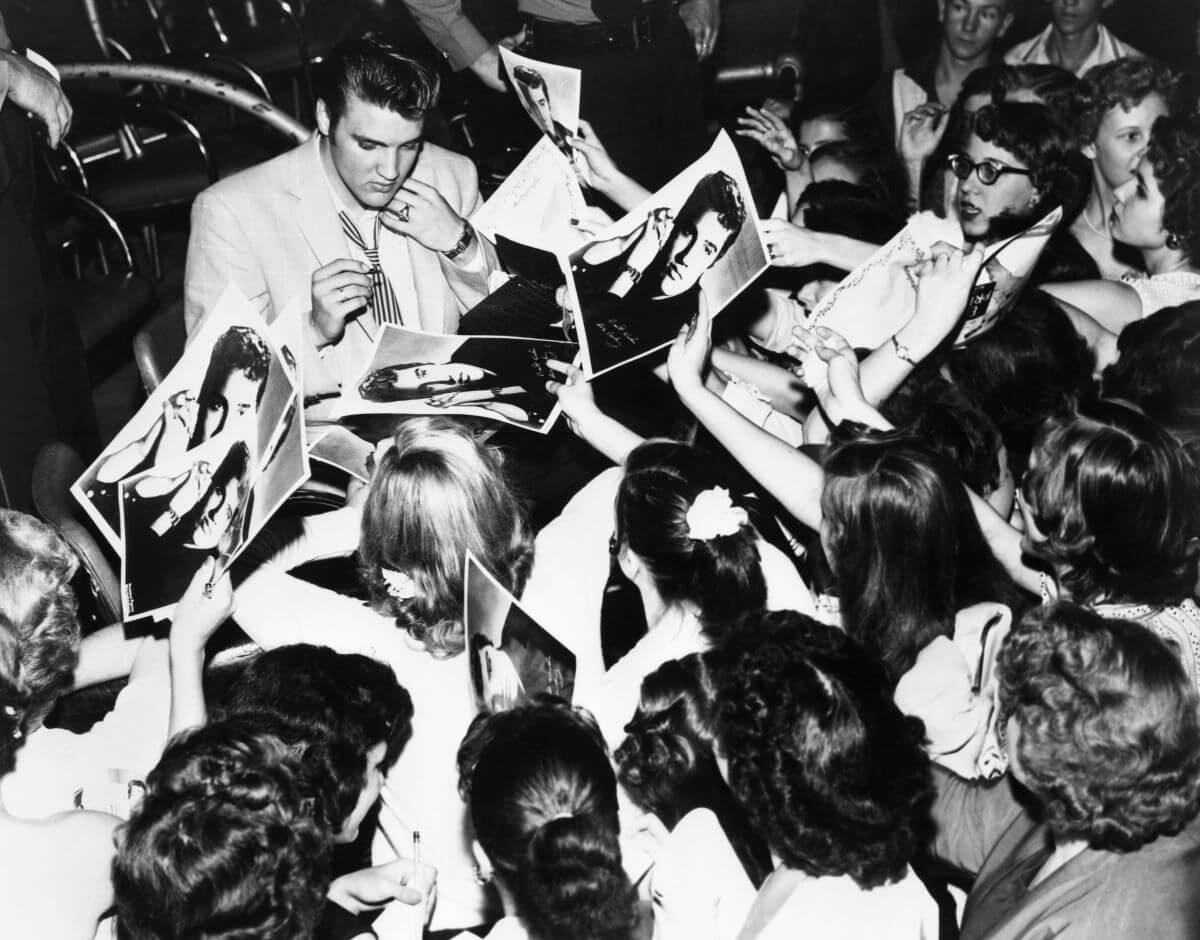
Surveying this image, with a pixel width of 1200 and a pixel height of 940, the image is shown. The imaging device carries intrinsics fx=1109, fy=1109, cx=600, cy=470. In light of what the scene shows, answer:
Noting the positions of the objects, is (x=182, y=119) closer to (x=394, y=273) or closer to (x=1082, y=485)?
(x=394, y=273)

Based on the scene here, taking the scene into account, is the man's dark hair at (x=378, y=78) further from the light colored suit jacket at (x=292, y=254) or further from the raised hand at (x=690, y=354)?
the raised hand at (x=690, y=354)

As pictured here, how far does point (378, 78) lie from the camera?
7.77 feet

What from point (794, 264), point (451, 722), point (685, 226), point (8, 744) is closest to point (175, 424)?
point (8, 744)

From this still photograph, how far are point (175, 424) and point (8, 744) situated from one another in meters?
0.58

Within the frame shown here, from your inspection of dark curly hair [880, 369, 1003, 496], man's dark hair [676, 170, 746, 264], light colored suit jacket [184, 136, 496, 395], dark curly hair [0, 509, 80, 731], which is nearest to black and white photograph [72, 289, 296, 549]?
dark curly hair [0, 509, 80, 731]

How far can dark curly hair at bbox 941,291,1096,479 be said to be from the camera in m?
2.38

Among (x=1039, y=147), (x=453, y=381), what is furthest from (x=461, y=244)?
(x=1039, y=147)

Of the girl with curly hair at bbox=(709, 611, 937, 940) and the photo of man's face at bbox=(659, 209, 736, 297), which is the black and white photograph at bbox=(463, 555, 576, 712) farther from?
the photo of man's face at bbox=(659, 209, 736, 297)

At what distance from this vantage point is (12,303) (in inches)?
92.5

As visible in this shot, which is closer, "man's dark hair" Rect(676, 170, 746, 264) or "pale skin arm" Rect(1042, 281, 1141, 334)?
"man's dark hair" Rect(676, 170, 746, 264)

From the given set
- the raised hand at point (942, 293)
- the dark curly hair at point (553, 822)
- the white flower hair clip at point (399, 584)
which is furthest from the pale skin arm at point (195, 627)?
the raised hand at point (942, 293)

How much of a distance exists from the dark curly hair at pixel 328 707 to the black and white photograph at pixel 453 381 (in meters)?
0.65

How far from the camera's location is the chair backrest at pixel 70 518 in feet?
7.11

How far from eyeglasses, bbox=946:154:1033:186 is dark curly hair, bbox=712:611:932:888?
1.57m
